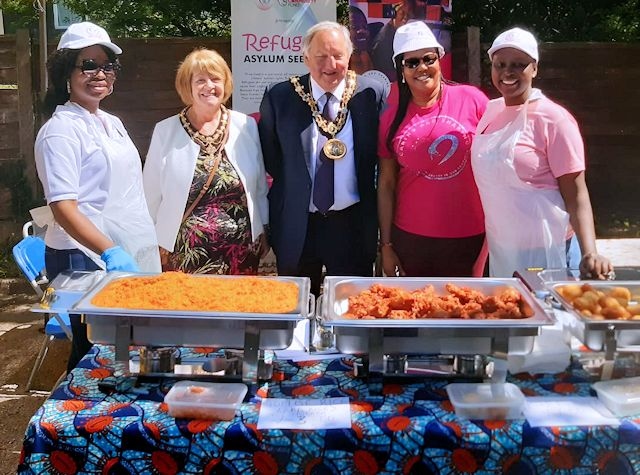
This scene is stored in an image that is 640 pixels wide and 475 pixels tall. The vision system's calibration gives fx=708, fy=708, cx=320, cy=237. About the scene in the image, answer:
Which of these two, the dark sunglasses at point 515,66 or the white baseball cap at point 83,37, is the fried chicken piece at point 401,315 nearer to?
the dark sunglasses at point 515,66

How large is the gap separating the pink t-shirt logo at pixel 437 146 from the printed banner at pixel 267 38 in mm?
2217

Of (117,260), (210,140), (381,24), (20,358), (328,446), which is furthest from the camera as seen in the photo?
(381,24)

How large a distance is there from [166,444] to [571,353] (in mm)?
1010

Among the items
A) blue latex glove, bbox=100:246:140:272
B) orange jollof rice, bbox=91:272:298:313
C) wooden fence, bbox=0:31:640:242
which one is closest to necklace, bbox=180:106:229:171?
blue latex glove, bbox=100:246:140:272

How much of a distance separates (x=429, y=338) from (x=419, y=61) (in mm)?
1284

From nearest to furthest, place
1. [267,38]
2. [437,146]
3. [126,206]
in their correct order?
1. [126,206]
2. [437,146]
3. [267,38]

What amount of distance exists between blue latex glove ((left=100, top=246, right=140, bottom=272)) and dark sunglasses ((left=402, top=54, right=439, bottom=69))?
122 cm

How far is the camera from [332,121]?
2768mm

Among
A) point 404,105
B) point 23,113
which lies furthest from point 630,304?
point 23,113

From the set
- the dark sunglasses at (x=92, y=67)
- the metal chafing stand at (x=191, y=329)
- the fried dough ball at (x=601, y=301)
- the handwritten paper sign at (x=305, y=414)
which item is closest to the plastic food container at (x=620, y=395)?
the fried dough ball at (x=601, y=301)

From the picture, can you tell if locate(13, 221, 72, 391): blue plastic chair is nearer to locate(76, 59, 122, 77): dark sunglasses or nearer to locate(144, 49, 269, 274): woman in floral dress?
locate(144, 49, 269, 274): woman in floral dress

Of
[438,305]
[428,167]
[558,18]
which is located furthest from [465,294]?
[558,18]

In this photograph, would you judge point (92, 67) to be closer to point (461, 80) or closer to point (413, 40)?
point (413, 40)

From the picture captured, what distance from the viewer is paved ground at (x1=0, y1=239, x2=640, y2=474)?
3.10 meters
